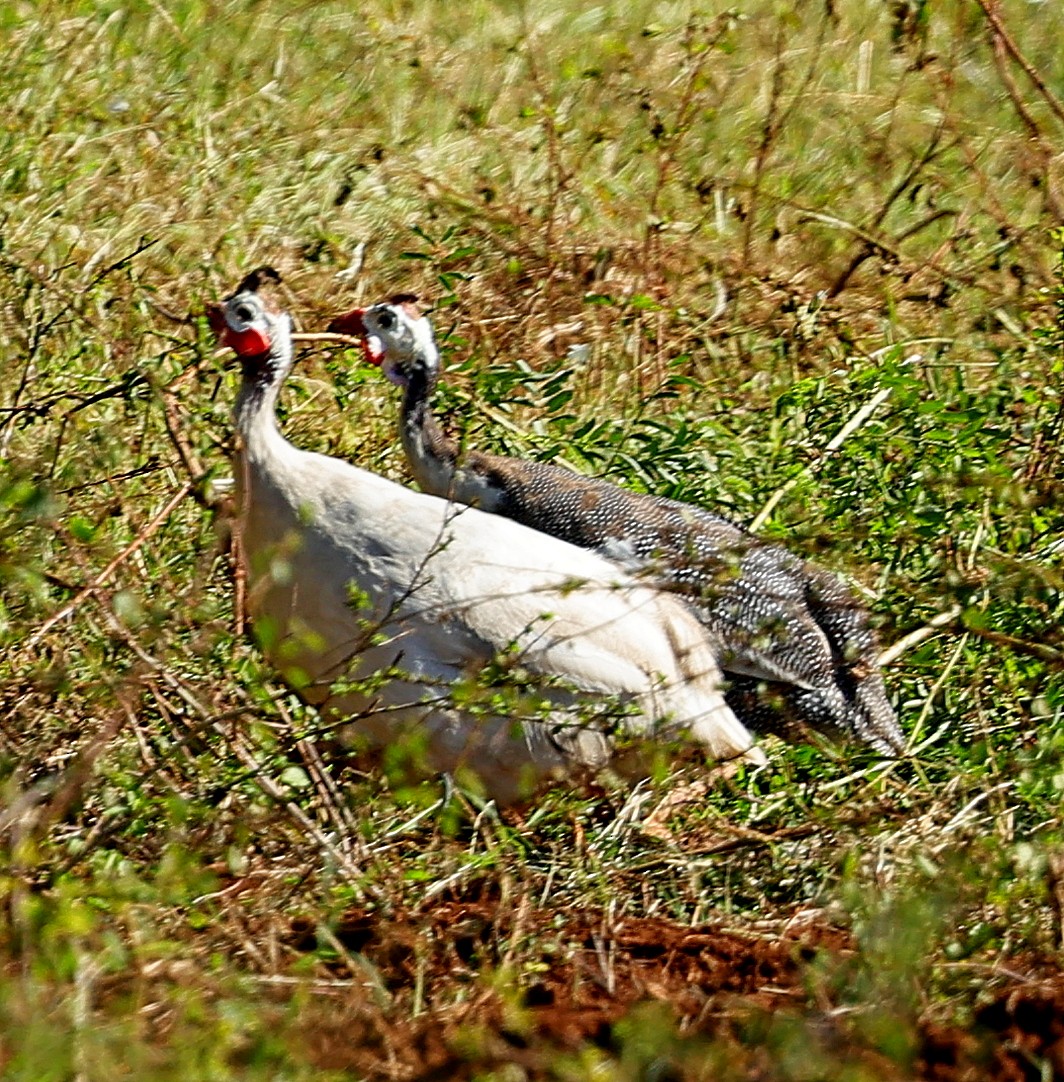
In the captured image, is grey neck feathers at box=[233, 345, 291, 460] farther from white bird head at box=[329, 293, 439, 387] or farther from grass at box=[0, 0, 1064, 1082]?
white bird head at box=[329, 293, 439, 387]

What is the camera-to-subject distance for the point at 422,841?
3666mm

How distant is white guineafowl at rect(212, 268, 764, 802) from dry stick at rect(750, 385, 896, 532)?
60 centimetres

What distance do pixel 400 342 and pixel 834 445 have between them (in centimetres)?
106

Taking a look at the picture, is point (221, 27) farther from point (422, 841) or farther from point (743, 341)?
point (422, 841)

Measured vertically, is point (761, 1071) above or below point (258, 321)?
below

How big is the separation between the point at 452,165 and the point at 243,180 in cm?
69

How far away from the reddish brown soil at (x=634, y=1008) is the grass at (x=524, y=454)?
13 millimetres

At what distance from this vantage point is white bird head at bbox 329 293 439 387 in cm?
468

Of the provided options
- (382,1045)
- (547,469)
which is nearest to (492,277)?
(547,469)

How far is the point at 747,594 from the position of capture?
4.18m

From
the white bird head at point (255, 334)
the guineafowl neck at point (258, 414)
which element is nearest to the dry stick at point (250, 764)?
the guineafowl neck at point (258, 414)

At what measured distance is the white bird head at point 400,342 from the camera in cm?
468

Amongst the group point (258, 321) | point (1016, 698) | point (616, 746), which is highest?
point (258, 321)

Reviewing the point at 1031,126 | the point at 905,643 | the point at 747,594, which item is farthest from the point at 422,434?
the point at 1031,126
